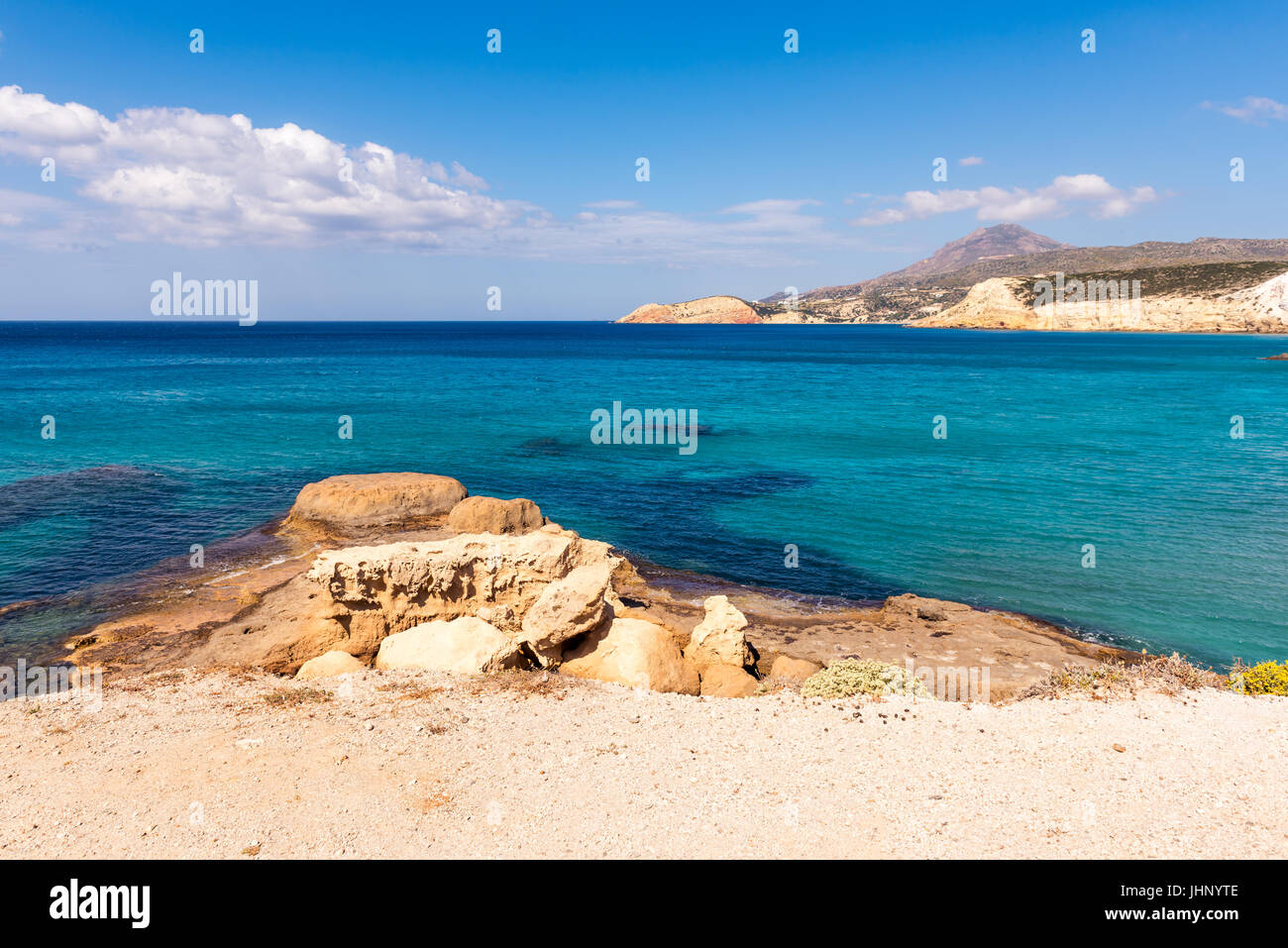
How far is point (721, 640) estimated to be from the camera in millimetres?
13758

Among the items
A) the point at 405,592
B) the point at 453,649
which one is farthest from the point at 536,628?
the point at 405,592

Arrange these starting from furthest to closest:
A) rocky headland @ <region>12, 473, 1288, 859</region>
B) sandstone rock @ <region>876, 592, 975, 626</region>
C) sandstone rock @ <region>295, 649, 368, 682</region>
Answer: sandstone rock @ <region>876, 592, 975, 626</region> < sandstone rock @ <region>295, 649, 368, 682</region> < rocky headland @ <region>12, 473, 1288, 859</region>

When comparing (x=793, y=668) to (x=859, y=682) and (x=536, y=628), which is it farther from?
(x=536, y=628)

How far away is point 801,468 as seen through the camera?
112ft

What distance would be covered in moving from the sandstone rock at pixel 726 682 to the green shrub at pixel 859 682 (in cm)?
128

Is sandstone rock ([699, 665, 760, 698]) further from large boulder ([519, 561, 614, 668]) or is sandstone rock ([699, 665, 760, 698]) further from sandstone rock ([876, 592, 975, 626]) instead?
sandstone rock ([876, 592, 975, 626])

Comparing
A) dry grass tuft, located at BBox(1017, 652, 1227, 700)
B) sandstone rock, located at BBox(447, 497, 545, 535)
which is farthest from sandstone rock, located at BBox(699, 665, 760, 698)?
sandstone rock, located at BBox(447, 497, 545, 535)

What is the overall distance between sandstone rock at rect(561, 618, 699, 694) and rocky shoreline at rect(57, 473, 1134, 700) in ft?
0.09

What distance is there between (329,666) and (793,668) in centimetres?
919

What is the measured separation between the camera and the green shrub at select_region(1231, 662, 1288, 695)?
1174cm

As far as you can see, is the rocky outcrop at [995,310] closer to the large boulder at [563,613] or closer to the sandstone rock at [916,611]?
the sandstone rock at [916,611]

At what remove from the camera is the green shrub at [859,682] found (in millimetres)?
11805

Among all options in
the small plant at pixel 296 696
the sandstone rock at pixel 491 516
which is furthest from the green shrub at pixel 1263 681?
the sandstone rock at pixel 491 516
